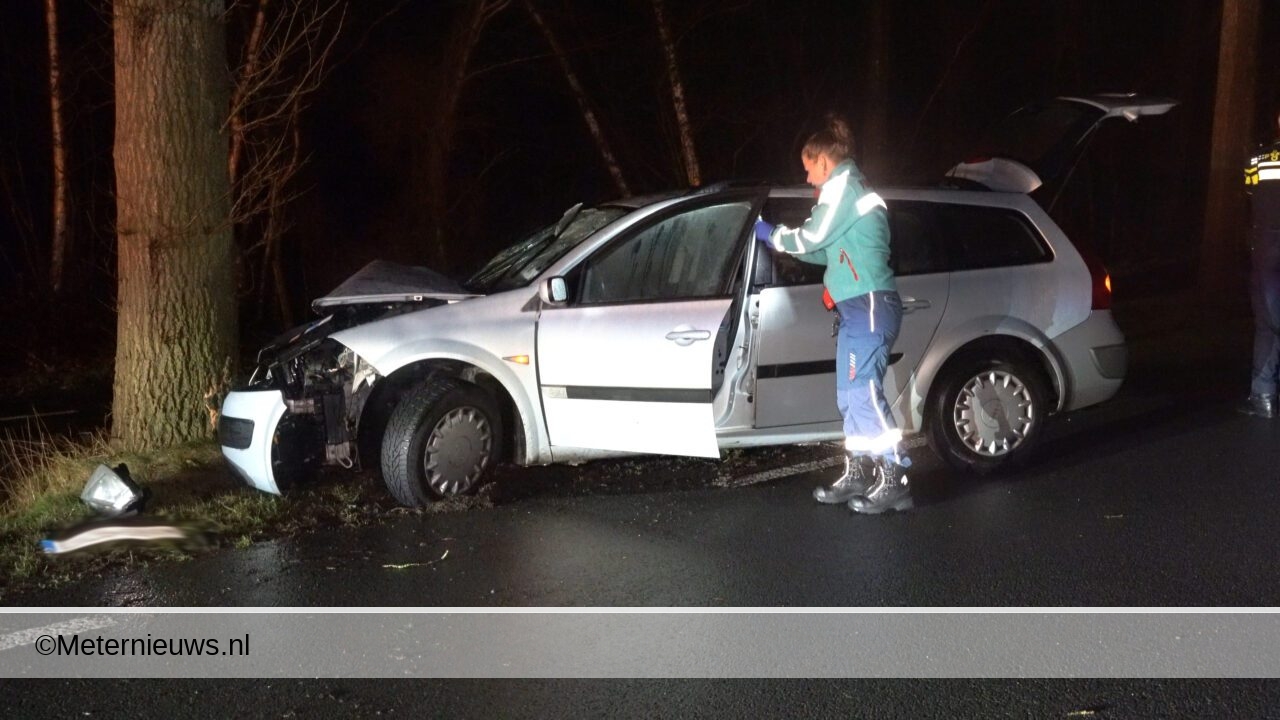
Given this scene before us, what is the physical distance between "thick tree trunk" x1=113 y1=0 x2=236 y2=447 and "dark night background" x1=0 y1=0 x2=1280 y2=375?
23.4 feet

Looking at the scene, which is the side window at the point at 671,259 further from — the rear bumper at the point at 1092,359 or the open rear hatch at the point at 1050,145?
the rear bumper at the point at 1092,359

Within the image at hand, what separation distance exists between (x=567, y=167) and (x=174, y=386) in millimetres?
15406

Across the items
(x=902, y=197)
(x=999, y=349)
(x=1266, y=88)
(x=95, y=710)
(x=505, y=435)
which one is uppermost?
(x=1266, y=88)

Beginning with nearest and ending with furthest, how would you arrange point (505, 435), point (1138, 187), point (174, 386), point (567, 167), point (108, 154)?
1. point (505, 435)
2. point (174, 386)
3. point (108, 154)
4. point (567, 167)
5. point (1138, 187)

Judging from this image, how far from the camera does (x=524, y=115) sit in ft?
67.1

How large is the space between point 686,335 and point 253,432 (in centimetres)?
218

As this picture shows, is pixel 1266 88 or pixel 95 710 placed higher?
pixel 1266 88

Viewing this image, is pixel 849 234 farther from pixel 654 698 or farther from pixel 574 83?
pixel 574 83

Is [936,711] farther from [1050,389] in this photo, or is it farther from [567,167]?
[567,167]

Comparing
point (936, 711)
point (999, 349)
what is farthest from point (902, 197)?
point (936, 711)

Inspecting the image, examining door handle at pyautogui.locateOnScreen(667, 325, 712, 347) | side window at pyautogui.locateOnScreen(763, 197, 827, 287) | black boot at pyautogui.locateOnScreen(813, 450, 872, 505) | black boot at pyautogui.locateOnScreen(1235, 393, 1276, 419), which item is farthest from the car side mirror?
black boot at pyautogui.locateOnScreen(1235, 393, 1276, 419)

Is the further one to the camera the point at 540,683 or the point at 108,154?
the point at 108,154

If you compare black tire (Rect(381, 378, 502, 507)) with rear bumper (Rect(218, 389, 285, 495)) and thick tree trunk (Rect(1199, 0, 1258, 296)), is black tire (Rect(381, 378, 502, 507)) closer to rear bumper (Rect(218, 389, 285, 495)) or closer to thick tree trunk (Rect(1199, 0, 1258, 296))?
rear bumper (Rect(218, 389, 285, 495))

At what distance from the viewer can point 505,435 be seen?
6.45m
